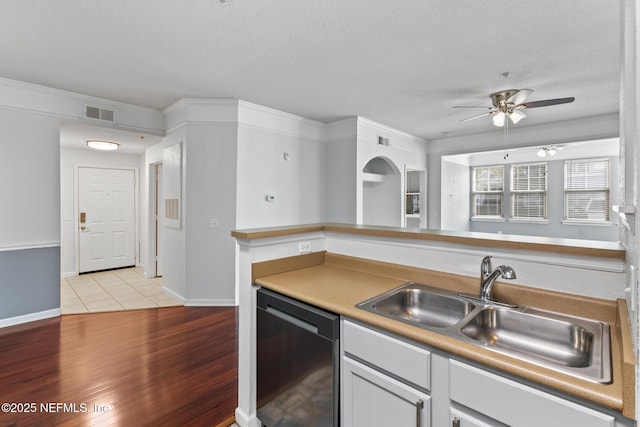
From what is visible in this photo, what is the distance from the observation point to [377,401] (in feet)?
4.30

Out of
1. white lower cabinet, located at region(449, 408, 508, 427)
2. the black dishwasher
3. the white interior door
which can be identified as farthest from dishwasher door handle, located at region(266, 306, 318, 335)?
the white interior door

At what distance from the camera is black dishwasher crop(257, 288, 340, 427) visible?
1.46 m

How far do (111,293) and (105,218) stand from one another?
206 cm

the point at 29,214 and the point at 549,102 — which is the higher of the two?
the point at 549,102

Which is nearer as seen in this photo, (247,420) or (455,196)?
(247,420)

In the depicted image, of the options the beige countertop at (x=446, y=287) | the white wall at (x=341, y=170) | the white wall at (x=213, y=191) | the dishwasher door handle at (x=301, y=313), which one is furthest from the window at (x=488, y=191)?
the dishwasher door handle at (x=301, y=313)

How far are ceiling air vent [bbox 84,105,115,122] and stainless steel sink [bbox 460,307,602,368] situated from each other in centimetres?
474

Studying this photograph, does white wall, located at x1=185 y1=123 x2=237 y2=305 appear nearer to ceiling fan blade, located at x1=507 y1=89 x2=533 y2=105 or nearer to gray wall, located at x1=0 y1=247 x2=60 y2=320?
gray wall, located at x1=0 y1=247 x2=60 y2=320

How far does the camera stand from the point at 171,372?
250cm

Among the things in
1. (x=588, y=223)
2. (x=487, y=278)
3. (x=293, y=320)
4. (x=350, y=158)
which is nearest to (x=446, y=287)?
(x=487, y=278)

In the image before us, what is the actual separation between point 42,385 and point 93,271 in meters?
4.16

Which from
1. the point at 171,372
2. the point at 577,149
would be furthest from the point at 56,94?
the point at 577,149

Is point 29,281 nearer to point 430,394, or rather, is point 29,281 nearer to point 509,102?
point 430,394

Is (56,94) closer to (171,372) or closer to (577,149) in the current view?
(171,372)
